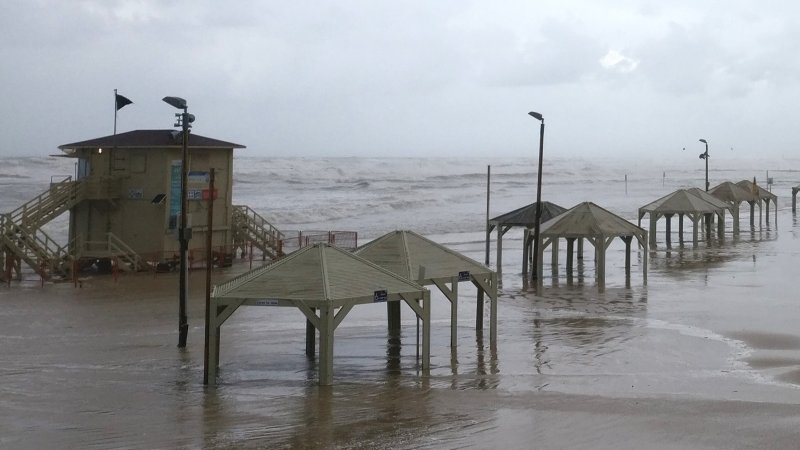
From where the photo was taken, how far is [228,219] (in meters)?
37.7

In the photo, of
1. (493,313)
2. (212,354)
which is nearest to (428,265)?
(493,313)

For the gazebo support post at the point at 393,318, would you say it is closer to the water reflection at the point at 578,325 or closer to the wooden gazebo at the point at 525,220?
the water reflection at the point at 578,325

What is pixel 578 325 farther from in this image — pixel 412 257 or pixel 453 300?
pixel 412 257

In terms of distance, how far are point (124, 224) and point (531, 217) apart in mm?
13946

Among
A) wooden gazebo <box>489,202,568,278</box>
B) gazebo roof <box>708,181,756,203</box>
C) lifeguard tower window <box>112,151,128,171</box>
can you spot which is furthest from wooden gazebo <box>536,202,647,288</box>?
gazebo roof <box>708,181,756,203</box>

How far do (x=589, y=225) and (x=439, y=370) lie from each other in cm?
1353

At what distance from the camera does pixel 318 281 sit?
53.1 ft

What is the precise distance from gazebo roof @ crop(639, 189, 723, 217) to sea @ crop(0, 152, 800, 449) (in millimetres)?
7117

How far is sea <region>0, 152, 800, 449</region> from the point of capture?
13.6 meters

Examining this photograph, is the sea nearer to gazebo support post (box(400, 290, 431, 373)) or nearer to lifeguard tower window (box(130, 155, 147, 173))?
gazebo support post (box(400, 290, 431, 373))

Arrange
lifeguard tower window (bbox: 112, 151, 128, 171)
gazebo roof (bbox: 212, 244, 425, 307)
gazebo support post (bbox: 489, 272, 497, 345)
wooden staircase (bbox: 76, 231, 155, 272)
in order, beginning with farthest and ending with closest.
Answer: lifeguard tower window (bbox: 112, 151, 128, 171), wooden staircase (bbox: 76, 231, 155, 272), gazebo support post (bbox: 489, 272, 497, 345), gazebo roof (bbox: 212, 244, 425, 307)

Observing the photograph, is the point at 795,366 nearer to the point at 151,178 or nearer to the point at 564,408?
the point at 564,408

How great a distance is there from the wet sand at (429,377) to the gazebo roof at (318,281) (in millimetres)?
1534

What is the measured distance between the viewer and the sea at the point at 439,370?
13.6 metres
